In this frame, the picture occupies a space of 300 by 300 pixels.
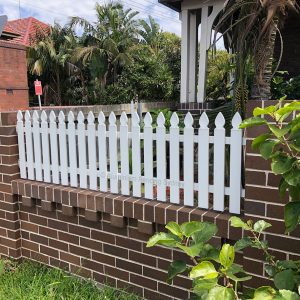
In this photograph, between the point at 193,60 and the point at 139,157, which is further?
the point at 193,60

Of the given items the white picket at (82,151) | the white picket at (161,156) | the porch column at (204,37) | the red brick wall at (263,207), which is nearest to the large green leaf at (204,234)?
the red brick wall at (263,207)

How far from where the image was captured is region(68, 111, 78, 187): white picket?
131 inches

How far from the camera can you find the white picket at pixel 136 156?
9.76 feet

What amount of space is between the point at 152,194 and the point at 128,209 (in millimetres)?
237

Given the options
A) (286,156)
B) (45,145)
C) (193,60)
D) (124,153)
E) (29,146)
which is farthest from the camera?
(193,60)

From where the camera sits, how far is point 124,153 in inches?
120

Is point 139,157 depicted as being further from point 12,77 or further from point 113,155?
point 12,77

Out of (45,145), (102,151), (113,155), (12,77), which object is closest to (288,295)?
(113,155)

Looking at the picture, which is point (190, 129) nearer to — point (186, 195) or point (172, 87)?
point (186, 195)

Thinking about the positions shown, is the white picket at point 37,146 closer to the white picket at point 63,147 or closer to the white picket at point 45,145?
the white picket at point 45,145

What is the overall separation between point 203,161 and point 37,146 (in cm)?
177

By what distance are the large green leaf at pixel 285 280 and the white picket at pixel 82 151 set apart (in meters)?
2.11

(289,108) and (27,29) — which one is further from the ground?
(27,29)

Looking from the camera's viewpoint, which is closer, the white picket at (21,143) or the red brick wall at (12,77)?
the white picket at (21,143)
